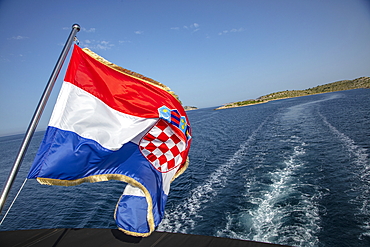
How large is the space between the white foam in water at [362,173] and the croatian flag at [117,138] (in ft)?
17.3

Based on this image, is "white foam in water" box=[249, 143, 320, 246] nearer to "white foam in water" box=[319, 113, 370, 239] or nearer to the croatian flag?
A: "white foam in water" box=[319, 113, 370, 239]

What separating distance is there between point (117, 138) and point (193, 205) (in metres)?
5.26

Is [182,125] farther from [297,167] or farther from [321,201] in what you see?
[297,167]

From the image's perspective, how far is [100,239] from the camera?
11.9 ft

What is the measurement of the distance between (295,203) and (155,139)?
5.71m

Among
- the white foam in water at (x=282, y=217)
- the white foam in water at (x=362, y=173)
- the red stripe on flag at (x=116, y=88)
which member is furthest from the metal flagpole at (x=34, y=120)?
the white foam in water at (x=362, y=173)

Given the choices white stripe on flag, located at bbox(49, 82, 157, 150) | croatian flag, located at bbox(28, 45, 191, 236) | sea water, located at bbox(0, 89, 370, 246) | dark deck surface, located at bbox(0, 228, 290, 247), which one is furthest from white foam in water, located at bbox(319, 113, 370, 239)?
white stripe on flag, located at bbox(49, 82, 157, 150)

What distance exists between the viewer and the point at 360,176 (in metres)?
7.31

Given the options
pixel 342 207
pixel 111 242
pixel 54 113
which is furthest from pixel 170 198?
pixel 54 113

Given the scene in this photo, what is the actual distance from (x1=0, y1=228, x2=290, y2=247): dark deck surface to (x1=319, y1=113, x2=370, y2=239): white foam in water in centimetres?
408

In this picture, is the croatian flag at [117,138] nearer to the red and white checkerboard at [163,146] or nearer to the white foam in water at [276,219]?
the red and white checkerboard at [163,146]

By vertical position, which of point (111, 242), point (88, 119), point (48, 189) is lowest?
point (48, 189)

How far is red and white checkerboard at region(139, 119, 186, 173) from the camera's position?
3379 millimetres

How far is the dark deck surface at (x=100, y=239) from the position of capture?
11.2 feet
